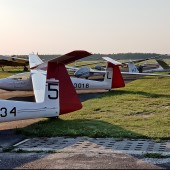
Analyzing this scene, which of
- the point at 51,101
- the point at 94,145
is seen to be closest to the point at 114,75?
the point at 51,101

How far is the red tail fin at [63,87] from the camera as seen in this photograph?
1114 cm

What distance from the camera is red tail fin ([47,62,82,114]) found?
1114cm

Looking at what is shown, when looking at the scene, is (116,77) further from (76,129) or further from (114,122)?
(76,129)

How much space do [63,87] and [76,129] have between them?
163cm

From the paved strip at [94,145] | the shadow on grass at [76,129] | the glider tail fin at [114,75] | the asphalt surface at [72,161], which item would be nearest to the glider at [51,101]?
the shadow on grass at [76,129]

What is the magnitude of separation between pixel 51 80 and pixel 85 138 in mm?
2643

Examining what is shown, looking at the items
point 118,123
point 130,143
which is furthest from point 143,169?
point 118,123

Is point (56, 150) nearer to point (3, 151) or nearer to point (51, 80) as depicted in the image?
point (3, 151)

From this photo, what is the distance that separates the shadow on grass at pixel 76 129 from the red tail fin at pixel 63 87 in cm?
61

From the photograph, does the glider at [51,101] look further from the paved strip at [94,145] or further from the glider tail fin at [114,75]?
the glider tail fin at [114,75]

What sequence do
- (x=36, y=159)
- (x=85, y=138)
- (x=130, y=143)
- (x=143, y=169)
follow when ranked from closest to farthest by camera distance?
(x=143, y=169) < (x=36, y=159) < (x=130, y=143) < (x=85, y=138)

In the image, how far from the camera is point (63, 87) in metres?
11.4

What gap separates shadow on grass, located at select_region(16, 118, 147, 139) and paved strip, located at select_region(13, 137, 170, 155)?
0.37 meters

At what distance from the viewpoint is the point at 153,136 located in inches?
371
